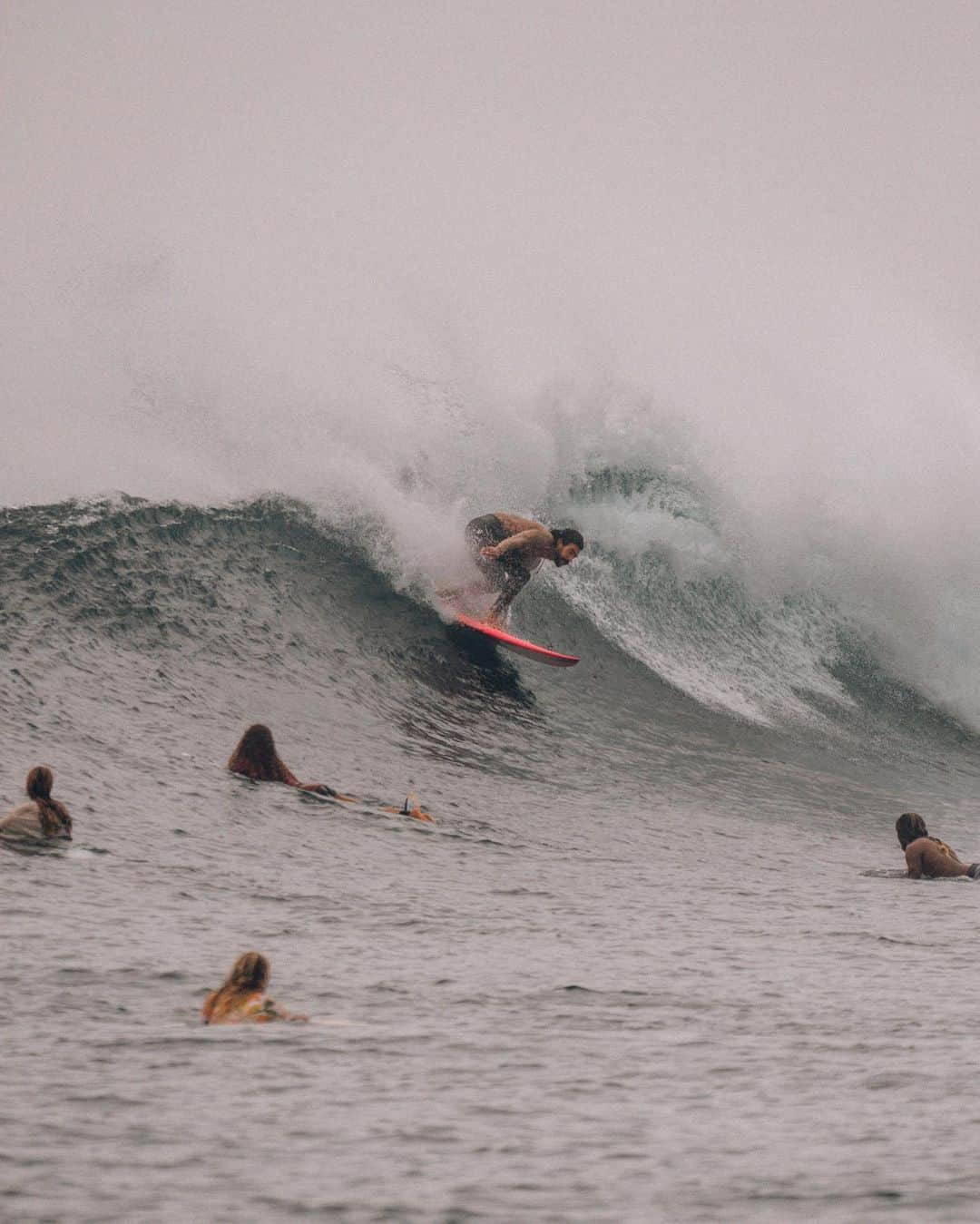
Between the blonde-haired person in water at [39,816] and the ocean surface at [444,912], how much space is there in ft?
0.69

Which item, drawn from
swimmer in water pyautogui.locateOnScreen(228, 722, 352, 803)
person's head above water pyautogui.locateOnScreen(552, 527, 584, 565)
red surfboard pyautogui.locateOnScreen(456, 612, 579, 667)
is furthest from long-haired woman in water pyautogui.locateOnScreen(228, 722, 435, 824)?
person's head above water pyautogui.locateOnScreen(552, 527, 584, 565)

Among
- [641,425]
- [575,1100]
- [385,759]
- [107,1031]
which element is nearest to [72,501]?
[385,759]

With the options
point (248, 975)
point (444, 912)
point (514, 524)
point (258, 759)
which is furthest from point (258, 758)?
point (514, 524)

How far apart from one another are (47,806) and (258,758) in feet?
7.23

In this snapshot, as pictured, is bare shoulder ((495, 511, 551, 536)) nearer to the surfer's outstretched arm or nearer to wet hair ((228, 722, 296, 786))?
the surfer's outstretched arm

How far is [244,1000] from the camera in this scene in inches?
232

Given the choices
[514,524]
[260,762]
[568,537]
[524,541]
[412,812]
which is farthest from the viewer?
[514,524]

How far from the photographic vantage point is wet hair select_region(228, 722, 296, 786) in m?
10.3

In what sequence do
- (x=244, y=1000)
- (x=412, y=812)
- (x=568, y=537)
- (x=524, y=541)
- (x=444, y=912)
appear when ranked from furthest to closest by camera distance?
(x=524, y=541) → (x=568, y=537) → (x=412, y=812) → (x=444, y=912) → (x=244, y=1000)

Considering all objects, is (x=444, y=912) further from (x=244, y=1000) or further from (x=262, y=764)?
(x=262, y=764)

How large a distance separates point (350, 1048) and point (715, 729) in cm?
996

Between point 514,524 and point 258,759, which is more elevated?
point 514,524

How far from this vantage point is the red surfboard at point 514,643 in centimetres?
1497

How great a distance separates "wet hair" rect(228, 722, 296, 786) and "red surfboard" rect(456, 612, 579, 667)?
483 centimetres
